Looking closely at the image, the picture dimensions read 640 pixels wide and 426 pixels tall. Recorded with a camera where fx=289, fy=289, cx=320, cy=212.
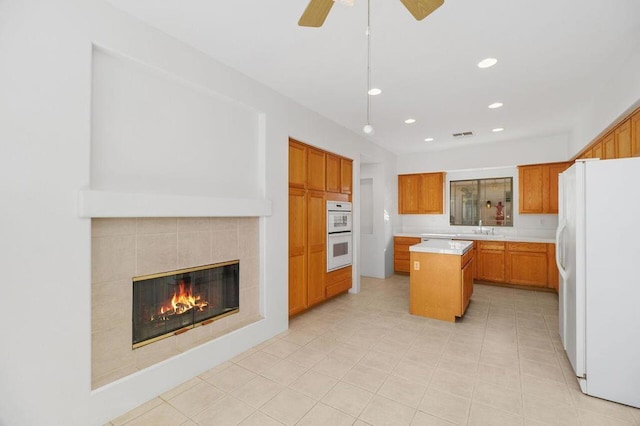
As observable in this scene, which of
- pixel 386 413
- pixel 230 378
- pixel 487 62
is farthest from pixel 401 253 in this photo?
pixel 230 378

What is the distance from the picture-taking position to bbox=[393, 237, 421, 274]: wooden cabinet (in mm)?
6371

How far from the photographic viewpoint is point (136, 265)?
2236 mm

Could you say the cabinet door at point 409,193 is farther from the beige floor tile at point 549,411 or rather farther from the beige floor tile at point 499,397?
the beige floor tile at point 549,411

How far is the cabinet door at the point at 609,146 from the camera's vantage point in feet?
10.2

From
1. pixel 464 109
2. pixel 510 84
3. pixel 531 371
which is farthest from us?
pixel 464 109

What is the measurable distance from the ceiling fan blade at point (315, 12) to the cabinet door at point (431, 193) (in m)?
5.47

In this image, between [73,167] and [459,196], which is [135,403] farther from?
[459,196]

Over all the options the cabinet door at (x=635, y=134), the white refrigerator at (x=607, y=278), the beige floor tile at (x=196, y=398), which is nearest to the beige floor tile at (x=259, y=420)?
the beige floor tile at (x=196, y=398)

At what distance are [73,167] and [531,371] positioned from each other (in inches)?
154

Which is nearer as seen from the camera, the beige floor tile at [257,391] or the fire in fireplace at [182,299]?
the beige floor tile at [257,391]

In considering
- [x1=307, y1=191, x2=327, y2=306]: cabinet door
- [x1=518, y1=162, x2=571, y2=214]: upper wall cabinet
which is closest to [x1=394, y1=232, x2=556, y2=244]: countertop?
[x1=518, y1=162, x2=571, y2=214]: upper wall cabinet

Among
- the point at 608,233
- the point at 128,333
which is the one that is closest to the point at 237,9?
the point at 128,333

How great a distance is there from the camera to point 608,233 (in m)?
2.17

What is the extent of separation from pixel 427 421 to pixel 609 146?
355 cm
